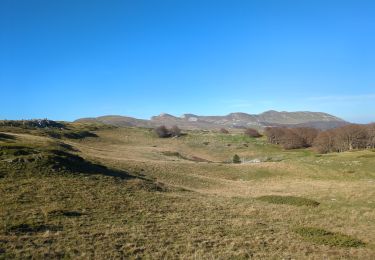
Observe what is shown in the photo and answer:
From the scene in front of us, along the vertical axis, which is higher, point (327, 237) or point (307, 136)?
point (307, 136)

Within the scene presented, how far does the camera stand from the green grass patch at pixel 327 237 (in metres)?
18.6

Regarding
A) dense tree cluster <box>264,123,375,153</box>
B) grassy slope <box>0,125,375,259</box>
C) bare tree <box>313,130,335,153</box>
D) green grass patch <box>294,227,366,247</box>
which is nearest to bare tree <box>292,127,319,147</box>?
dense tree cluster <box>264,123,375,153</box>

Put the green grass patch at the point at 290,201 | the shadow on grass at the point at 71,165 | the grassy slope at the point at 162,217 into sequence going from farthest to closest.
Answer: the shadow on grass at the point at 71,165 < the green grass patch at the point at 290,201 < the grassy slope at the point at 162,217

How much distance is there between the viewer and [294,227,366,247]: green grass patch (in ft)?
61.0

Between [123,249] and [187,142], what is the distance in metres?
95.6

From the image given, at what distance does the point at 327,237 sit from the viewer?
19656 mm

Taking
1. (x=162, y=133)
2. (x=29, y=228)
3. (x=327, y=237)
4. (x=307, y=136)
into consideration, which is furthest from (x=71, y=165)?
(x=162, y=133)

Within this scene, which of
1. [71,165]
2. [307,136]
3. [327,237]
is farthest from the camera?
[307,136]

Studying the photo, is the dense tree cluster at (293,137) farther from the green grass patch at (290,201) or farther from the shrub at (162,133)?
the green grass patch at (290,201)

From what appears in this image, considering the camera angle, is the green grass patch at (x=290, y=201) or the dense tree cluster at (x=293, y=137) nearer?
the green grass patch at (x=290, y=201)

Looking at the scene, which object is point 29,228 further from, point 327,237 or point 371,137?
point 371,137

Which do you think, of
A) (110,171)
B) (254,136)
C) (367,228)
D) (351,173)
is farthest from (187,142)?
(367,228)

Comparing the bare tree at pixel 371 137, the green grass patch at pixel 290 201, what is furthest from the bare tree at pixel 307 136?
the green grass patch at pixel 290 201

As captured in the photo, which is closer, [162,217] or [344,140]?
[162,217]
